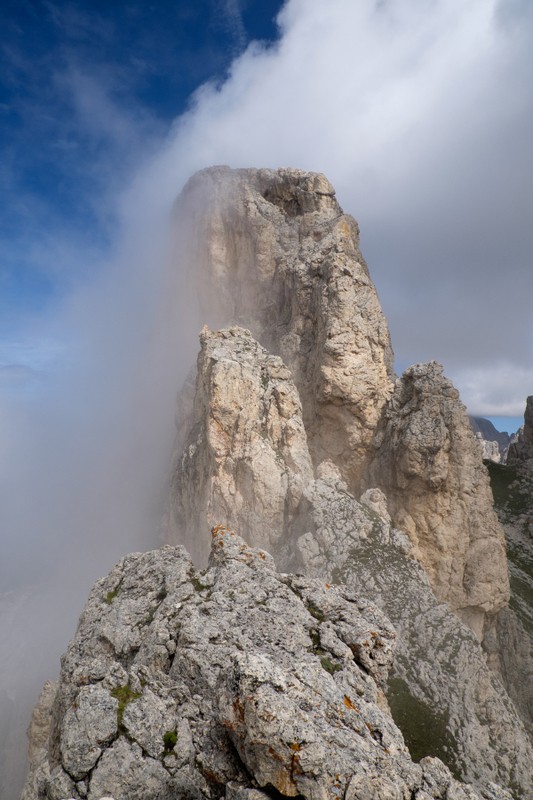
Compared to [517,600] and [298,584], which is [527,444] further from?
[298,584]

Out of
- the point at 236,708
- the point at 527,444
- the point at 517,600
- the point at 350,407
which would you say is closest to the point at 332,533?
the point at 350,407

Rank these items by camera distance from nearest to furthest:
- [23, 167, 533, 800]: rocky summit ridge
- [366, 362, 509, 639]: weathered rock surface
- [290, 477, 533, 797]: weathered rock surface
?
[23, 167, 533, 800]: rocky summit ridge, [290, 477, 533, 797]: weathered rock surface, [366, 362, 509, 639]: weathered rock surface

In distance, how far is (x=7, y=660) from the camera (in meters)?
57.4

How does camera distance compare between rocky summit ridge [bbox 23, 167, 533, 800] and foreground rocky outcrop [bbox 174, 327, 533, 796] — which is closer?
rocky summit ridge [bbox 23, 167, 533, 800]

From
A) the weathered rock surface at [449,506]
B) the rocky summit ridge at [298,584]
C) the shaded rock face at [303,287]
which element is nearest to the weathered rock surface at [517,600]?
the rocky summit ridge at [298,584]

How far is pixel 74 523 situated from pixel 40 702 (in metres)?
56.7

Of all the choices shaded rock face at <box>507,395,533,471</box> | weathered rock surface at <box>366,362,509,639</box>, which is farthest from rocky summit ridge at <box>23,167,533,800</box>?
shaded rock face at <box>507,395,533,471</box>

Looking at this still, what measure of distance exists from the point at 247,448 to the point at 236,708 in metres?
26.7

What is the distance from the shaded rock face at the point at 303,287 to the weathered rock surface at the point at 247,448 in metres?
7.22

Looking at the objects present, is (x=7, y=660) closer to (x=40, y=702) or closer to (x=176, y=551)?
(x=40, y=702)

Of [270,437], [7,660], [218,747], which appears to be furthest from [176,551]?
[7,660]

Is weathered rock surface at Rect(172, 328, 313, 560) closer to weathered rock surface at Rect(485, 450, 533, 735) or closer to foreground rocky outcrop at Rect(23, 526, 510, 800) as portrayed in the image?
foreground rocky outcrop at Rect(23, 526, 510, 800)

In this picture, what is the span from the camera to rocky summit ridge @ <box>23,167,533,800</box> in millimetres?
9656

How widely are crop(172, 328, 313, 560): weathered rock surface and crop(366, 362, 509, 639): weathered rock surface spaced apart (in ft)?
33.4
